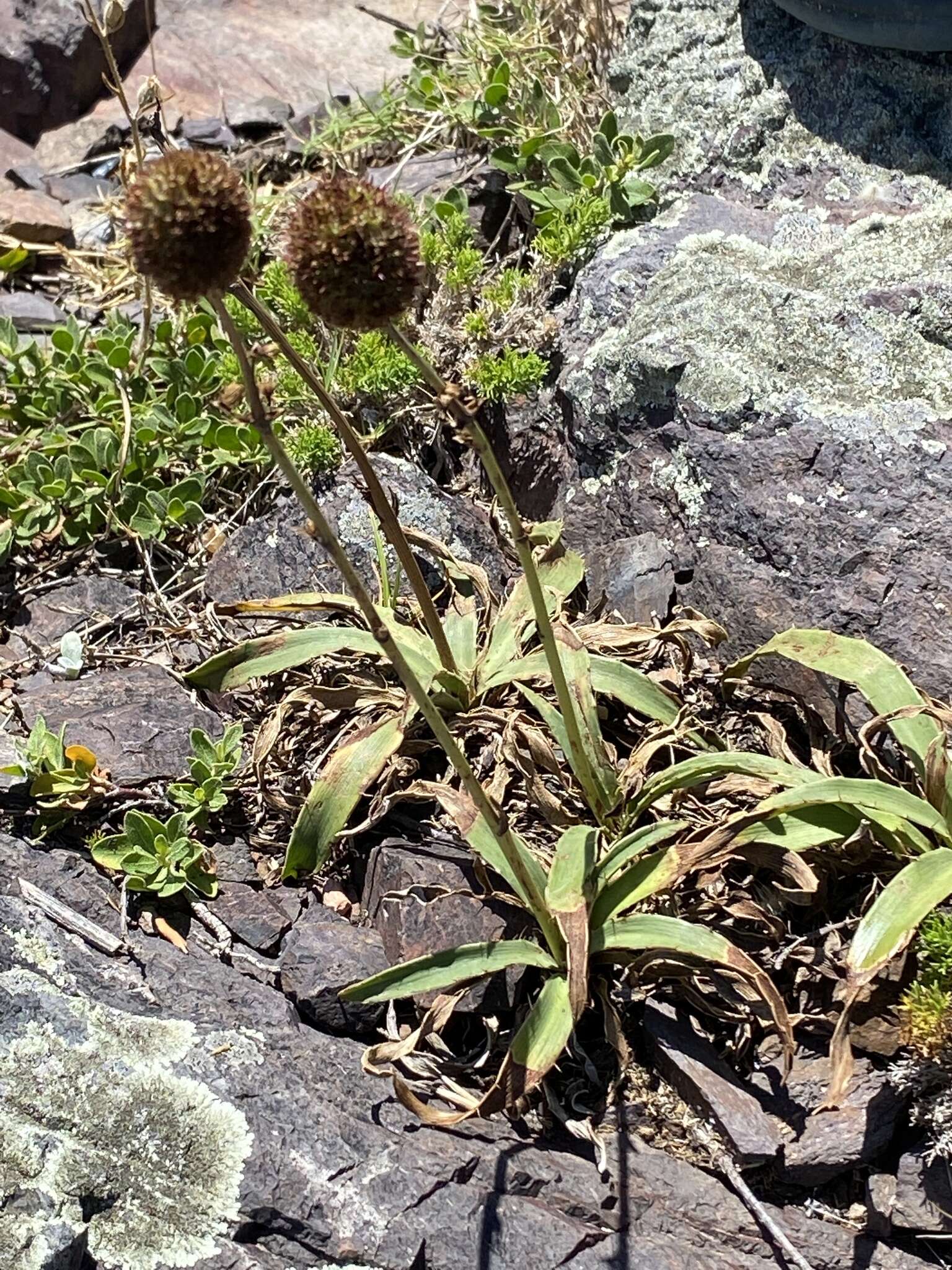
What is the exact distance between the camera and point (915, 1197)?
2801 millimetres

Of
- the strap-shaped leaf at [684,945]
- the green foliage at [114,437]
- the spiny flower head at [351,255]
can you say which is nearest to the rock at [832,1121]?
the strap-shaped leaf at [684,945]

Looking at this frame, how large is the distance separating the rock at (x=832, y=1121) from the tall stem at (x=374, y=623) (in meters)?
0.73

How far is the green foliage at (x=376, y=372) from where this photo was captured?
455cm

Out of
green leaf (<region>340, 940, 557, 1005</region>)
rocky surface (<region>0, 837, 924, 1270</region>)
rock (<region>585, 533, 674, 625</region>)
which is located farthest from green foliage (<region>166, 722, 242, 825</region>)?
rock (<region>585, 533, 674, 625</region>)

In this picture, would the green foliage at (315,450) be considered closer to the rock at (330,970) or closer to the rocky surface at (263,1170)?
the rock at (330,970)

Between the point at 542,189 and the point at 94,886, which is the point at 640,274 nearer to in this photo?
the point at 542,189

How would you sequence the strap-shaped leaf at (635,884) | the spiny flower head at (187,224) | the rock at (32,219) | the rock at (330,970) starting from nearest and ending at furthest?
the spiny flower head at (187,224) < the strap-shaped leaf at (635,884) < the rock at (330,970) < the rock at (32,219)

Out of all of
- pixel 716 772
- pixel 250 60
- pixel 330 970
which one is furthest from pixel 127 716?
pixel 250 60

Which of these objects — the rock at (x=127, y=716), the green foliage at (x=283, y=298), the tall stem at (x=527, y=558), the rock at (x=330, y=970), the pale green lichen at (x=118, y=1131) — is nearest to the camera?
the tall stem at (x=527, y=558)

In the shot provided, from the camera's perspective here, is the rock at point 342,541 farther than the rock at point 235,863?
Yes

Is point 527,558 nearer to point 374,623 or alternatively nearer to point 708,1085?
point 374,623

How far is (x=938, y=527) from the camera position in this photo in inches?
141

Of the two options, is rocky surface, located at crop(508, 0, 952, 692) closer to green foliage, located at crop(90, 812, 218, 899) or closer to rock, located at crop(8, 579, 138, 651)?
rock, located at crop(8, 579, 138, 651)

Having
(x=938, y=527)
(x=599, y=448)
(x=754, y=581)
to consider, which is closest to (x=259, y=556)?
(x=599, y=448)
